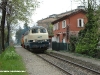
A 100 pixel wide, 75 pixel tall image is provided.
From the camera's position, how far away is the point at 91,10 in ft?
84.3

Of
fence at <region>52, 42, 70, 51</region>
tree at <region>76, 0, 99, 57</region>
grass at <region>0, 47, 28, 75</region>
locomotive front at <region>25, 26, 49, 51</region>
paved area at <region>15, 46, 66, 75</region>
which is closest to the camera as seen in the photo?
paved area at <region>15, 46, 66, 75</region>

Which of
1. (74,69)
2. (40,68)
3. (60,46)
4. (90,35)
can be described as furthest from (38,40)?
(74,69)

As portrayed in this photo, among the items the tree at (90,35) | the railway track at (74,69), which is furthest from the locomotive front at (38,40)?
the railway track at (74,69)

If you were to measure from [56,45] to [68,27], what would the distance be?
602 cm

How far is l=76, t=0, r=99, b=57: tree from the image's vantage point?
23953 millimetres

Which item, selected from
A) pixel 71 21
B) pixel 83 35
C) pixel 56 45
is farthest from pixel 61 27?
pixel 83 35

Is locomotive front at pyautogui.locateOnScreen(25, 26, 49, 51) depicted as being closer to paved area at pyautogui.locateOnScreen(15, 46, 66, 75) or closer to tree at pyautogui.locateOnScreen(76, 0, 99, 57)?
tree at pyautogui.locateOnScreen(76, 0, 99, 57)

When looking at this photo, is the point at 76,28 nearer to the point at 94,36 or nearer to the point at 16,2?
the point at 94,36

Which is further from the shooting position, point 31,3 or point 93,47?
point 31,3

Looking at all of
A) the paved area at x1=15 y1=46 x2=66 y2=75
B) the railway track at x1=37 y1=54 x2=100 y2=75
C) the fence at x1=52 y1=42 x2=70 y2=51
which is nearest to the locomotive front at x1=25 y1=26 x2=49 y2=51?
the fence at x1=52 y1=42 x2=70 y2=51

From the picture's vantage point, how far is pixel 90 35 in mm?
24891

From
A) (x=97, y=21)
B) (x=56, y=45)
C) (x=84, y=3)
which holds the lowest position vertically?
(x=56, y=45)

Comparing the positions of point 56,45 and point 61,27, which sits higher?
point 61,27

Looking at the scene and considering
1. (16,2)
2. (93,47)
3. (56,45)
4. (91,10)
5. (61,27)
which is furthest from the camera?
(61,27)
